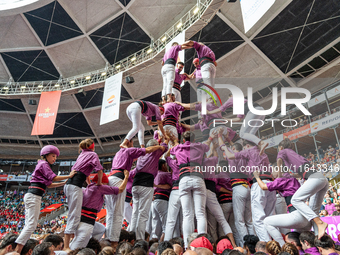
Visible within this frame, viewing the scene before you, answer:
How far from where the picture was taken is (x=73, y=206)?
11.6ft

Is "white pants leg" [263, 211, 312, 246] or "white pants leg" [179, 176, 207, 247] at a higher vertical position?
"white pants leg" [179, 176, 207, 247]

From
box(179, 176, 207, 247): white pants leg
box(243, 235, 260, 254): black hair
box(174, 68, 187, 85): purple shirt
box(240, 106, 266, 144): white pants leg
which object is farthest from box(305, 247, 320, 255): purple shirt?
Result: box(174, 68, 187, 85): purple shirt

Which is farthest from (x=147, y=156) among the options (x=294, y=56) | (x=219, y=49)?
(x=294, y=56)

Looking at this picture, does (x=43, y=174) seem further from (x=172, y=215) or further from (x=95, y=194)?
(x=172, y=215)

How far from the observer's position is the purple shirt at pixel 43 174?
3709mm

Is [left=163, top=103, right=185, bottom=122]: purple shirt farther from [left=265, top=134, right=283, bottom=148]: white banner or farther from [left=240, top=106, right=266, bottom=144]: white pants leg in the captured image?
[left=265, top=134, right=283, bottom=148]: white banner

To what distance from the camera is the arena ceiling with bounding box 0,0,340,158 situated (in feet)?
41.8

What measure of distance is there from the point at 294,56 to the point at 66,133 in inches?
737

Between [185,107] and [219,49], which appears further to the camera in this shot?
[219,49]

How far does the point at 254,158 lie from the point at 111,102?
9781 mm

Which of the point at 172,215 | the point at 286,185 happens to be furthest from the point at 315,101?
the point at 172,215

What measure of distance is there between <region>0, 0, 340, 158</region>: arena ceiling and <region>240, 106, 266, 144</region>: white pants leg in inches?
314

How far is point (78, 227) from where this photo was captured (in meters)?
3.54

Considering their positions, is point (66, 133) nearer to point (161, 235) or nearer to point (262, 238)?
point (161, 235)
